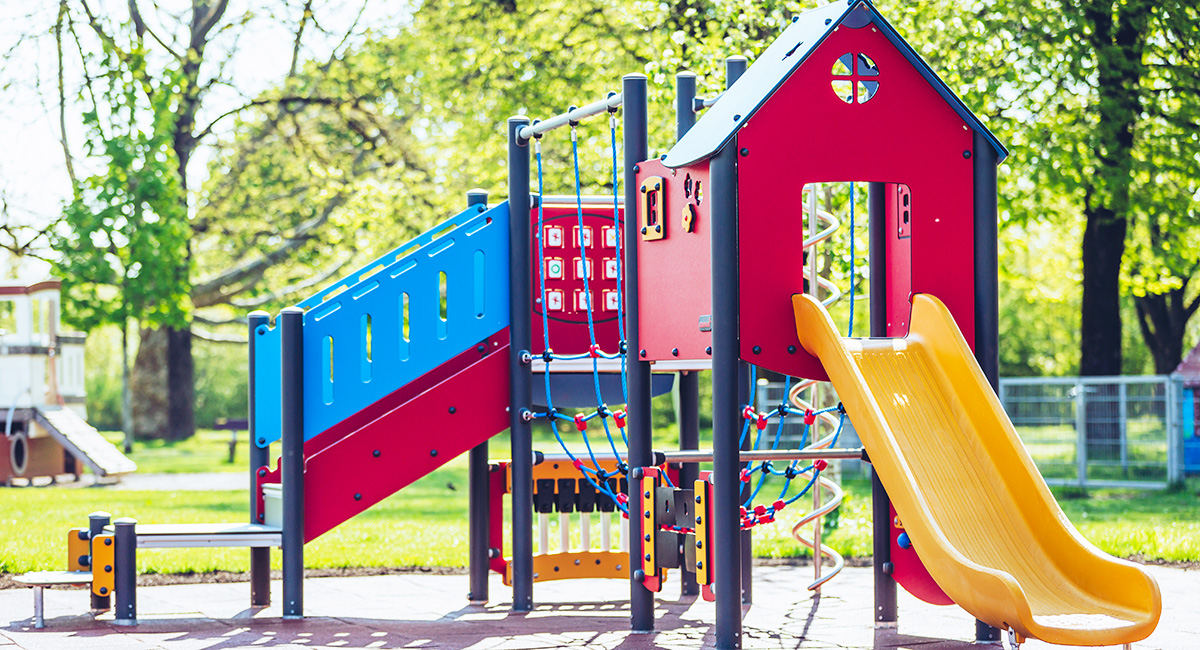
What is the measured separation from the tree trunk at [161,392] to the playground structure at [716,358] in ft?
70.6

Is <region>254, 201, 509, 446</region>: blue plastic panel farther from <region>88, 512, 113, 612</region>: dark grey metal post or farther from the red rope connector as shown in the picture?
the red rope connector

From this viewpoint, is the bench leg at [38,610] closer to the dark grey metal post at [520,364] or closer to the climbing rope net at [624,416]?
the dark grey metal post at [520,364]

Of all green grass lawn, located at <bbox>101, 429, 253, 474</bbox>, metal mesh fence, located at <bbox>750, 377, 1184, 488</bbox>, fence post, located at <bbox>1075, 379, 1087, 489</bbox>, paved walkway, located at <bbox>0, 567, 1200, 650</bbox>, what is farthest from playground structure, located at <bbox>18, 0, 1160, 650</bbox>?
green grass lawn, located at <bbox>101, 429, 253, 474</bbox>

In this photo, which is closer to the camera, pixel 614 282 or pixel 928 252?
pixel 928 252

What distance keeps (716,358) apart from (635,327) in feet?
2.74

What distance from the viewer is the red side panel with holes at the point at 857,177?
19.8ft

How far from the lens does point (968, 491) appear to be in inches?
229

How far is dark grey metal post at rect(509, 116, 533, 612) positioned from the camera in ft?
24.9

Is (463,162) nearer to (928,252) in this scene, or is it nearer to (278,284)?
(278,284)

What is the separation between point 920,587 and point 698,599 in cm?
199

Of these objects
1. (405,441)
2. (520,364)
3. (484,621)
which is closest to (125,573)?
(405,441)

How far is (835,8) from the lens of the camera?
20.6 ft

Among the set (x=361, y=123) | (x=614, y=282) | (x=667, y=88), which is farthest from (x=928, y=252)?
(x=361, y=123)

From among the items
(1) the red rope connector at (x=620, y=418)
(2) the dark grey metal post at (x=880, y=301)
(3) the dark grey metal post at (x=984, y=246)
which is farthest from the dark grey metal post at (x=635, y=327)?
(3) the dark grey metal post at (x=984, y=246)
